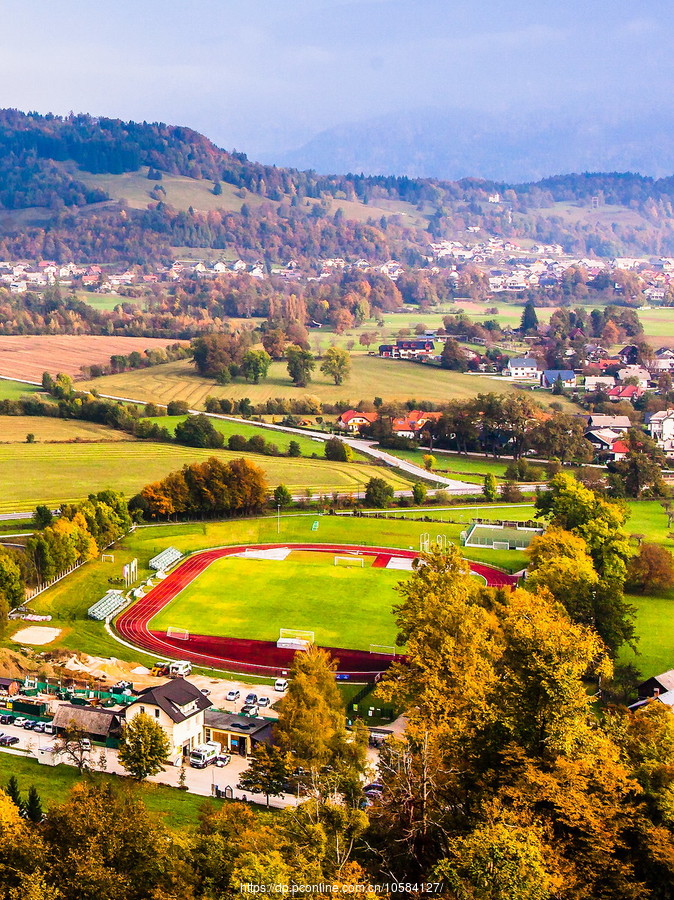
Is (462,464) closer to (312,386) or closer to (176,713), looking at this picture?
(312,386)

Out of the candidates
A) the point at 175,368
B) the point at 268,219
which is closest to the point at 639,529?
the point at 175,368

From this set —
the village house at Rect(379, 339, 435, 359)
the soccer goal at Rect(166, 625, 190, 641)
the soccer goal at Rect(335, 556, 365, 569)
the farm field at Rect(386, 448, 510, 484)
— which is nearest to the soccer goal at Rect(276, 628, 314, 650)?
the soccer goal at Rect(166, 625, 190, 641)

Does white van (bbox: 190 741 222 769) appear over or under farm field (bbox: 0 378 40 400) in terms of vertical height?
under

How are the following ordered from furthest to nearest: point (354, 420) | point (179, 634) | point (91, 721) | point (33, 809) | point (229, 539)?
point (354, 420), point (229, 539), point (179, 634), point (91, 721), point (33, 809)

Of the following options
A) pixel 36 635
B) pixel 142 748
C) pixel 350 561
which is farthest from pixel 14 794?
Result: pixel 350 561

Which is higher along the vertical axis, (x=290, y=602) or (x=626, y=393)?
(x=626, y=393)

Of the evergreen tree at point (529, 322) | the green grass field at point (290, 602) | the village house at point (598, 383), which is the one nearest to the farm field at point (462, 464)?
the green grass field at point (290, 602)

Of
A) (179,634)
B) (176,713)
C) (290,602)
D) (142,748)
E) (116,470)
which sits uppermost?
(116,470)

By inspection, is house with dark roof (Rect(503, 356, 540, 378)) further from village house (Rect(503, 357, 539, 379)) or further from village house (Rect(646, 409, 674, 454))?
village house (Rect(646, 409, 674, 454))
